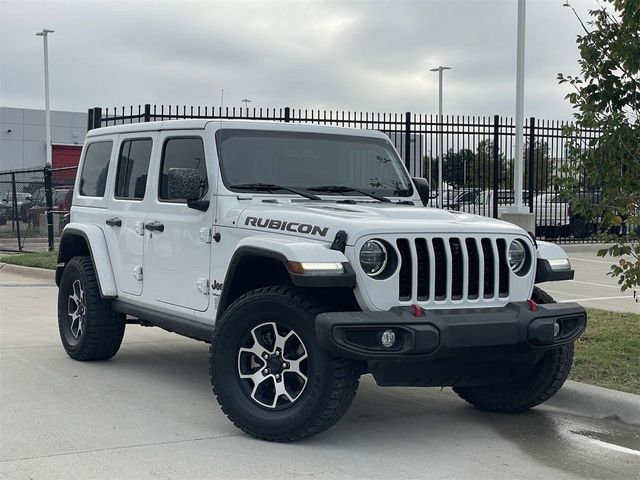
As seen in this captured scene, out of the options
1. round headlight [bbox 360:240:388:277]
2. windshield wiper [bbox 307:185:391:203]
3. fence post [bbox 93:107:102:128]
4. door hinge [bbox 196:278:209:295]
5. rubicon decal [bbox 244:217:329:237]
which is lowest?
door hinge [bbox 196:278:209:295]

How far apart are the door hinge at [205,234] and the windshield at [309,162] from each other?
1.13 feet

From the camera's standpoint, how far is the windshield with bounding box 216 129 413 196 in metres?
6.73

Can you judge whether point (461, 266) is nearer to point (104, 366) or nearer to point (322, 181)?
point (322, 181)

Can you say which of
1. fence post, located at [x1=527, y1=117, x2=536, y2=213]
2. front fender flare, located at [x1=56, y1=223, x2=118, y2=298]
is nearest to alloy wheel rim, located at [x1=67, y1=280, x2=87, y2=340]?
front fender flare, located at [x1=56, y1=223, x2=118, y2=298]

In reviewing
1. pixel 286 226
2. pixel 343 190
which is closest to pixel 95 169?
pixel 343 190

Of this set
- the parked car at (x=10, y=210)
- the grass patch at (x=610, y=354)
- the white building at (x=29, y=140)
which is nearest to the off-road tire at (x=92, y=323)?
the grass patch at (x=610, y=354)

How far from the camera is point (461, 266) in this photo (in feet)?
18.2

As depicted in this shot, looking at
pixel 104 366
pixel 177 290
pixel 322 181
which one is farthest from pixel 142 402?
pixel 322 181

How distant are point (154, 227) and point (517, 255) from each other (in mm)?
2862

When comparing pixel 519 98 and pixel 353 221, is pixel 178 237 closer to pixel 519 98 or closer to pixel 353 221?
pixel 353 221

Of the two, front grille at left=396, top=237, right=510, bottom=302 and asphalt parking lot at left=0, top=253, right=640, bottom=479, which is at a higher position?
front grille at left=396, top=237, right=510, bottom=302

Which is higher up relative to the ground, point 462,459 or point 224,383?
point 224,383

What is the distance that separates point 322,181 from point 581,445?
8.72 feet

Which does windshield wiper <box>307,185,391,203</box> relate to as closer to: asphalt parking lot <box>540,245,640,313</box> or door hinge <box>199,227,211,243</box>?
door hinge <box>199,227,211,243</box>
